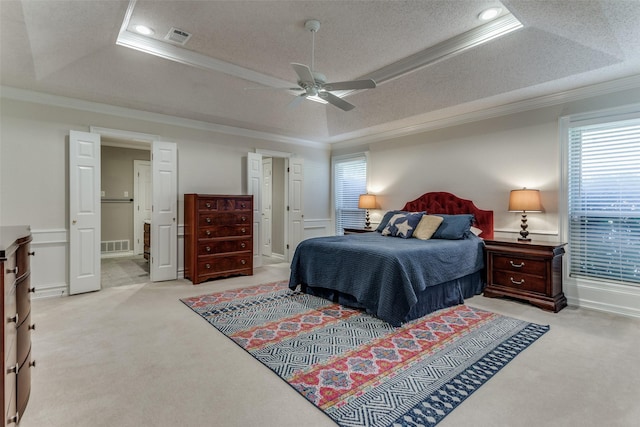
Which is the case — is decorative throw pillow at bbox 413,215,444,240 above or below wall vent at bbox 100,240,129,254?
above

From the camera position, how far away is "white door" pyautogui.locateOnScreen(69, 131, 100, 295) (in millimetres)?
4113

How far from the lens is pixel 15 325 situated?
147 cm

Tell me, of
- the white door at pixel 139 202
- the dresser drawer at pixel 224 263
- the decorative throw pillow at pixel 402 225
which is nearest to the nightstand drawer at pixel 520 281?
the decorative throw pillow at pixel 402 225

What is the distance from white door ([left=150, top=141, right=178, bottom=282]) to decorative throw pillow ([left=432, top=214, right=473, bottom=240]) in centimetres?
383

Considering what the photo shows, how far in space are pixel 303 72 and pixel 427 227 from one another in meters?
2.64

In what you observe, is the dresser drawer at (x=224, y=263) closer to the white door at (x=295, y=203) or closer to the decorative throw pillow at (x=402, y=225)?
the white door at (x=295, y=203)

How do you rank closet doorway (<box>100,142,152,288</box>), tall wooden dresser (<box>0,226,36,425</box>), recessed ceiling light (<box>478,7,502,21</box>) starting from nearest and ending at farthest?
tall wooden dresser (<box>0,226,36,425</box>) < recessed ceiling light (<box>478,7,502,21</box>) < closet doorway (<box>100,142,152,288</box>)

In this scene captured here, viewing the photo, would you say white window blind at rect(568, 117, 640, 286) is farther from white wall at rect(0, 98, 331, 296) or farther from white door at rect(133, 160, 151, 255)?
white door at rect(133, 160, 151, 255)

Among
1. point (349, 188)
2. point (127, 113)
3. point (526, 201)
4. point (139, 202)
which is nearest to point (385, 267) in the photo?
point (526, 201)

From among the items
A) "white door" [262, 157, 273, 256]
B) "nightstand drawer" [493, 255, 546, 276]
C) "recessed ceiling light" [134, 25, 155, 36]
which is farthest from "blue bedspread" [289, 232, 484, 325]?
"white door" [262, 157, 273, 256]

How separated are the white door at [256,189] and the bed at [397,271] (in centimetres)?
183

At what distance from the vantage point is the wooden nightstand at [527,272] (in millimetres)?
3592

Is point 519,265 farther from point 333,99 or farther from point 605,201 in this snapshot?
point 333,99

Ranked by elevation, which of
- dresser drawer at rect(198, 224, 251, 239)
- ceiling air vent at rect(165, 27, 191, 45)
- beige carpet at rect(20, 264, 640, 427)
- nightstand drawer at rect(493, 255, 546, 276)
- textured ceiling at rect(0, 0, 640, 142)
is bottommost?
beige carpet at rect(20, 264, 640, 427)
